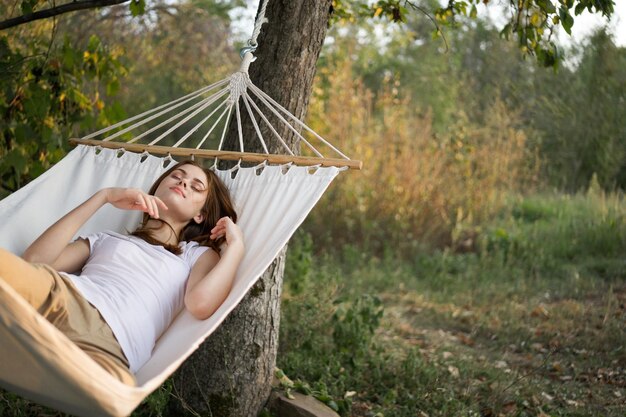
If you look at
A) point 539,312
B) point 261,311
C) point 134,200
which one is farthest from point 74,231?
point 539,312

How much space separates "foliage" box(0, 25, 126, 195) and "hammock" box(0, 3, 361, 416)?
527 mm

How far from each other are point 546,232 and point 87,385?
399cm

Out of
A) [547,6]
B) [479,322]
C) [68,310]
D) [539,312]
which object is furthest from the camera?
[539,312]

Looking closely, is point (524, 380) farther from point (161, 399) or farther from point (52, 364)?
point (52, 364)

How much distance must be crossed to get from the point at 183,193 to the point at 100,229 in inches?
11.4

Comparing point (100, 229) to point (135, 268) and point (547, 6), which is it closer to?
point (135, 268)

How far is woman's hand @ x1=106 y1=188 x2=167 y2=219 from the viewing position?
72.5 inches

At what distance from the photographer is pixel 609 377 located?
277 cm

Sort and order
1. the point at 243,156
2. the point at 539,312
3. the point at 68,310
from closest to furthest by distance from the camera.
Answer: the point at 68,310, the point at 243,156, the point at 539,312

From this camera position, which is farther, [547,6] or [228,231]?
[547,6]

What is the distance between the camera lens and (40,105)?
102 inches

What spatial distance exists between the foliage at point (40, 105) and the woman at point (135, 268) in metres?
0.80

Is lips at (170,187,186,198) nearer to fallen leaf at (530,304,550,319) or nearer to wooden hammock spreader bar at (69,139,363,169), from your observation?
wooden hammock spreader bar at (69,139,363,169)

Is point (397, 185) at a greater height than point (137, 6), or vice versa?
point (137, 6)
